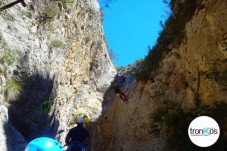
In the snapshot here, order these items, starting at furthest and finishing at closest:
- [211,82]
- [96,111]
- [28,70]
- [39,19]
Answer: [96,111]
[39,19]
[28,70]
[211,82]

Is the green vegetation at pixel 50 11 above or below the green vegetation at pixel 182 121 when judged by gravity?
above

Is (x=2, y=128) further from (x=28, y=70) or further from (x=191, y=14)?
(x=191, y=14)

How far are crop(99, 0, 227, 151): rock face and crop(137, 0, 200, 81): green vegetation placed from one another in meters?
0.36

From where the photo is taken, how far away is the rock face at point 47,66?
12.1 meters

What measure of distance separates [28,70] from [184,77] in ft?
21.7

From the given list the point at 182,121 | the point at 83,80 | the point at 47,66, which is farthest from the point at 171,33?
the point at 83,80

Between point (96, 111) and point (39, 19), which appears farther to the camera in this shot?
point (96, 111)

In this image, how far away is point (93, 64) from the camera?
2480 centimetres

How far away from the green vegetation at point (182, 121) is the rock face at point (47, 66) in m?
4.25

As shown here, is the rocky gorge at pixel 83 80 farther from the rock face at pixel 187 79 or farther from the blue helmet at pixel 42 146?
the blue helmet at pixel 42 146

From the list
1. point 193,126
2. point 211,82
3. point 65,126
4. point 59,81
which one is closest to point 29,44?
point 59,81

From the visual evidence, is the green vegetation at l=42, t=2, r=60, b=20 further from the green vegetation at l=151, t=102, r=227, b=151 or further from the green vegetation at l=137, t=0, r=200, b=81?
the green vegetation at l=151, t=102, r=227, b=151

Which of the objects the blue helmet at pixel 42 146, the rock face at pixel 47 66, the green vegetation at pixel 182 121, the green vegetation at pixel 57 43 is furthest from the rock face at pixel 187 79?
the blue helmet at pixel 42 146

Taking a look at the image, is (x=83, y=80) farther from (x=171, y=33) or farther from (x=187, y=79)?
(x=187, y=79)
